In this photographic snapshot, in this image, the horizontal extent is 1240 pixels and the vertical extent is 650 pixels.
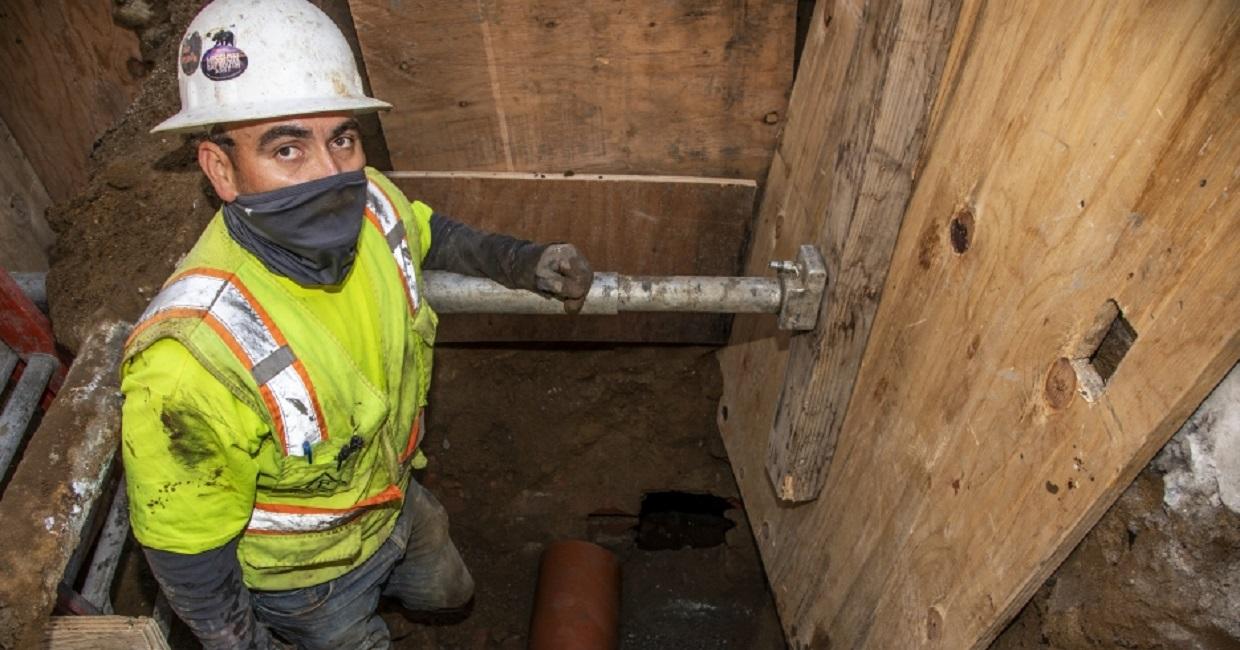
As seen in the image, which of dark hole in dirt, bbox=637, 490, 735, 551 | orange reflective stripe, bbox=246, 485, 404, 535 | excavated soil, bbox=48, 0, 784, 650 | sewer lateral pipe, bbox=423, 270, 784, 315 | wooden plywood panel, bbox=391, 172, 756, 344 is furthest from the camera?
dark hole in dirt, bbox=637, 490, 735, 551

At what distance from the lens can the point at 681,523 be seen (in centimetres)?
440

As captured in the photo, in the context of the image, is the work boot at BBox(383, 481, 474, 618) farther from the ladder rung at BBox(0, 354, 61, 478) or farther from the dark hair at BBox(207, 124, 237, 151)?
the dark hair at BBox(207, 124, 237, 151)

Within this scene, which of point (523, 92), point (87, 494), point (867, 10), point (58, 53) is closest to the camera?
point (87, 494)

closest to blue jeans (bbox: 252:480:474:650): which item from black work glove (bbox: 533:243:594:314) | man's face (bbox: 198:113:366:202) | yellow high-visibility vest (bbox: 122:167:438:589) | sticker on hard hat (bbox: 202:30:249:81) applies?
yellow high-visibility vest (bbox: 122:167:438:589)

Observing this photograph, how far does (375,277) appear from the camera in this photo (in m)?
2.20

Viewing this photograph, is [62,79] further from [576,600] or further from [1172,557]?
[1172,557]

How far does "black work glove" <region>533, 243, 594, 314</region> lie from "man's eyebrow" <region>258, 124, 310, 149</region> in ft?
2.26

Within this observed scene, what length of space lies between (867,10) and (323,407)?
5.63ft

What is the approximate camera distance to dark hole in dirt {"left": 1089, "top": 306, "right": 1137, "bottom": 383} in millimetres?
1398

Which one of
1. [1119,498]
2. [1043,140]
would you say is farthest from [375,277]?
[1119,498]

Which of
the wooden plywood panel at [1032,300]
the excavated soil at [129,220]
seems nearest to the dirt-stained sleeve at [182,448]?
the excavated soil at [129,220]

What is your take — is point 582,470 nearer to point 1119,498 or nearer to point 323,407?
point 323,407

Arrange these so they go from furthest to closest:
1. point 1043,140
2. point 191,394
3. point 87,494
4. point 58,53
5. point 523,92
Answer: point 58,53 < point 523,92 < point 87,494 < point 191,394 < point 1043,140

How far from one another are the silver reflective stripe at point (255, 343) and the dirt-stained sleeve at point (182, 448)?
0.07 m
